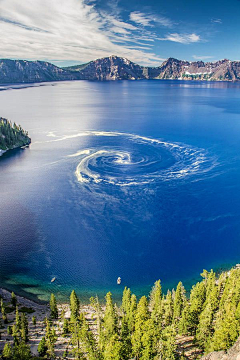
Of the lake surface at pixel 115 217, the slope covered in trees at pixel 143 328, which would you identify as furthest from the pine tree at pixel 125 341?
the lake surface at pixel 115 217

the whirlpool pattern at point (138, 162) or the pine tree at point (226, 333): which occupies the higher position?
the whirlpool pattern at point (138, 162)

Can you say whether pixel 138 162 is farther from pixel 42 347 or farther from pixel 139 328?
pixel 42 347

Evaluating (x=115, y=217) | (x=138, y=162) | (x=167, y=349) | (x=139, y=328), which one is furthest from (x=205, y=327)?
(x=138, y=162)

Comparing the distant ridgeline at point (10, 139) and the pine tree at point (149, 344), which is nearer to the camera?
the pine tree at point (149, 344)

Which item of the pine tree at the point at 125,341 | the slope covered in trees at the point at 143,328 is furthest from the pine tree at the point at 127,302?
the pine tree at the point at 125,341

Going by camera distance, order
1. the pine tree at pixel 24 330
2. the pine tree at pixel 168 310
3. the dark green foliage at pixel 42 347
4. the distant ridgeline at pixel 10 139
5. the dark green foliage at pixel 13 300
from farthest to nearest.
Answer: the distant ridgeline at pixel 10 139
the dark green foliage at pixel 13 300
the pine tree at pixel 168 310
the pine tree at pixel 24 330
the dark green foliage at pixel 42 347

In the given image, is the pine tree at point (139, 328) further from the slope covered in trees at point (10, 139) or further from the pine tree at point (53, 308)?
the slope covered in trees at point (10, 139)

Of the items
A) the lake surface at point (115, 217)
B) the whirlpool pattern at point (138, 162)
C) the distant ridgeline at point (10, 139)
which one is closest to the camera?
the lake surface at point (115, 217)

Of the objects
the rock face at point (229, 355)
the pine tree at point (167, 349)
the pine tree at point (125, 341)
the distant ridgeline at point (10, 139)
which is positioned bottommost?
the pine tree at point (125, 341)
